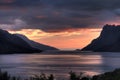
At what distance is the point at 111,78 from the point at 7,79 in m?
13.9

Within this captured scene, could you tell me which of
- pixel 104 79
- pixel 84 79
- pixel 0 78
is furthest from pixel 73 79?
pixel 0 78

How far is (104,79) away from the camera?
96.1ft

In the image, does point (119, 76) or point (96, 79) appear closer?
point (119, 76)

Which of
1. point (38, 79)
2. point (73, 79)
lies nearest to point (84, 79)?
point (73, 79)

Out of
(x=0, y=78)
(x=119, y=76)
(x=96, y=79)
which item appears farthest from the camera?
(x=0, y=78)

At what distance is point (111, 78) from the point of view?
28797 millimetres

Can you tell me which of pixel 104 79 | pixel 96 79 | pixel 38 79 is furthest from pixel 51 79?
pixel 104 79

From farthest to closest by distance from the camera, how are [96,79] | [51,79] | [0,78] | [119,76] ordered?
[0,78]
[51,79]
[96,79]
[119,76]

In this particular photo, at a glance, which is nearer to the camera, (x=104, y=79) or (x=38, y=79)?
(x=104, y=79)

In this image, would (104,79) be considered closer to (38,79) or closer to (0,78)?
(38,79)

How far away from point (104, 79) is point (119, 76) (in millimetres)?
1930

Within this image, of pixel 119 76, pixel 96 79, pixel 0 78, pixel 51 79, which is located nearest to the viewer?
pixel 119 76

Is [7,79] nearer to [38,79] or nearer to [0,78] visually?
[0,78]

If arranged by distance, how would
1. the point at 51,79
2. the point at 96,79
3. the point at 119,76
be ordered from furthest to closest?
1. the point at 51,79
2. the point at 96,79
3. the point at 119,76
